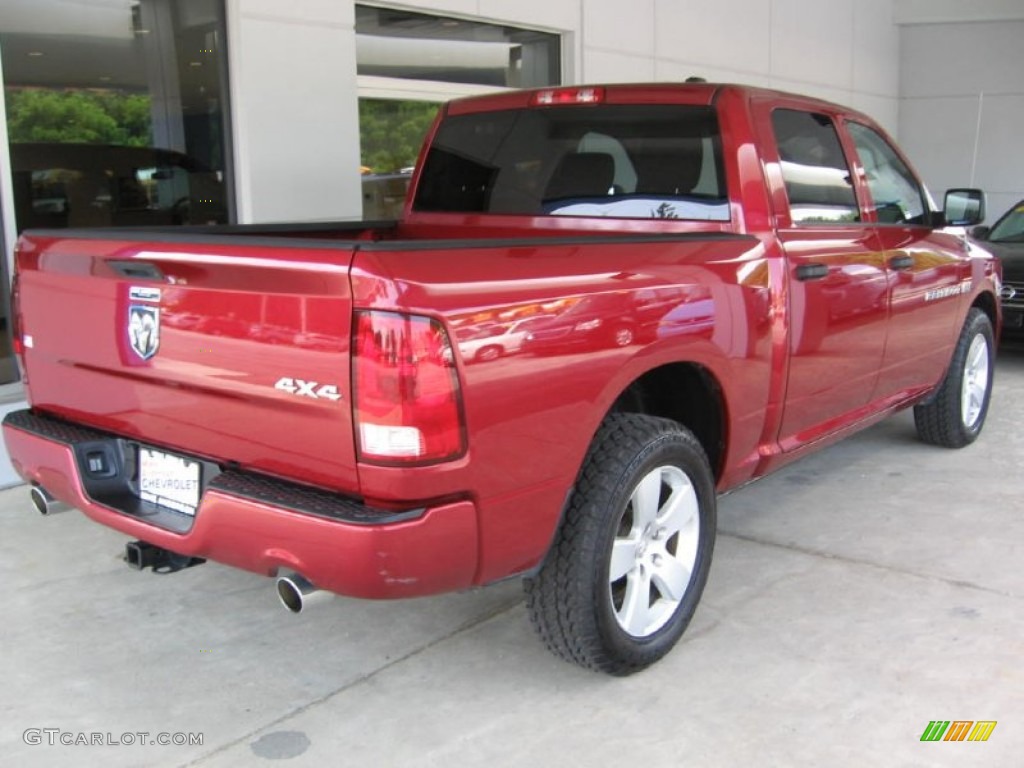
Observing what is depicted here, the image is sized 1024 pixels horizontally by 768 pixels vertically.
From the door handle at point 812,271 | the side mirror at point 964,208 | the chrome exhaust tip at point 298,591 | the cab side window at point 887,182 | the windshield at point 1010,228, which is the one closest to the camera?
the chrome exhaust tip at point 298,591

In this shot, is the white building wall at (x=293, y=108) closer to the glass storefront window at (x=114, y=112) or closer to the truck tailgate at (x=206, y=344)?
the glass storefront window at (x=114, y=112)

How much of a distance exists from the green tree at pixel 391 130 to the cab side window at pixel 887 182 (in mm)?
3793

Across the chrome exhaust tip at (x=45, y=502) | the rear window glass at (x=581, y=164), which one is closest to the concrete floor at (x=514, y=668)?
the chrome exhaust tip at (x=45, y=502)

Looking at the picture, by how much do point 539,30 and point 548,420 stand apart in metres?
7.17

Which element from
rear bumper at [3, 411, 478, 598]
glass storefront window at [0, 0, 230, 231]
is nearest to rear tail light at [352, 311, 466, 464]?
rear bumper at [3, 411, 478, 598]

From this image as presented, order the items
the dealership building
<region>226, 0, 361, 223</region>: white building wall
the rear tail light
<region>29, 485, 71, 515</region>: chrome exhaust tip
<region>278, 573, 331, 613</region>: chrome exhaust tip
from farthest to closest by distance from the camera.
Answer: <region>226, 0, 361, 223</region>: white building wall < the dealership building < <region>29, 485, 71, 515</region>: chrome exhaust tip < <region>278, 573, 331, 613</region>: chrome exhaust tip < the rear tail light

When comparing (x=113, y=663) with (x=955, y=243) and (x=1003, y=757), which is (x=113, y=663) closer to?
(x=1003, y=757)

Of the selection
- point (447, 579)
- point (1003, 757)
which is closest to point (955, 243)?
point (1003, 757)

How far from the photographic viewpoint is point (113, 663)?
11.5 ft

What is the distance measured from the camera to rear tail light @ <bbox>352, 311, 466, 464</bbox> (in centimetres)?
246

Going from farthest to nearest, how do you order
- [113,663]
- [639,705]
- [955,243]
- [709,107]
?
[955,243]
[709,107]
[113,663]
[639,705]

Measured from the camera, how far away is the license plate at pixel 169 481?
2.94 m

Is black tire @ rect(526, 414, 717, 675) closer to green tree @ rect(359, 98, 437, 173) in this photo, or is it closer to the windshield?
green tree @ rect(359, 98, 437, 173)

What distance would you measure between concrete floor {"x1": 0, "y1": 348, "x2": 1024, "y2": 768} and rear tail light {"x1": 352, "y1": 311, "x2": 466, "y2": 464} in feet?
3.27
